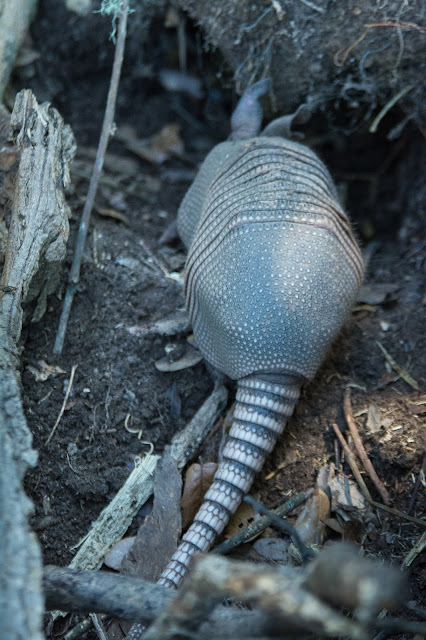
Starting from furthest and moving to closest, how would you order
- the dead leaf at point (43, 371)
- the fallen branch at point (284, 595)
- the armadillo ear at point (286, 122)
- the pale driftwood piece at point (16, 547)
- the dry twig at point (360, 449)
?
the armadillo ear at point (286, 122) → the dead leaf at point (43, 371) → the dry twig at point (360, 449) → the pale driftwood piece at point (16, 547) → the fallen branch at point (284, 595)

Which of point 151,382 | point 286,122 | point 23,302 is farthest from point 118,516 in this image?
point 286,122

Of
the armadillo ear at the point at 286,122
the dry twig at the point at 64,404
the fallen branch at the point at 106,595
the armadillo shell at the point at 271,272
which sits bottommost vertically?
the dry twig at the point at 64,404

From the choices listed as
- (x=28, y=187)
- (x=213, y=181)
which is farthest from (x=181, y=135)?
(x=28, y=187)

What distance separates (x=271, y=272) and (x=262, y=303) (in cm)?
16

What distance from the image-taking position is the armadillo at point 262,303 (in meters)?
2.88

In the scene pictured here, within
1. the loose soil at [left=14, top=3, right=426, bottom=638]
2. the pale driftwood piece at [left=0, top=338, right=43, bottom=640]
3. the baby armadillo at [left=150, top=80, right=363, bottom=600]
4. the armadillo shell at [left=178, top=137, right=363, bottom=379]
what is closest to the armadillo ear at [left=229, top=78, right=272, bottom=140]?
the loose soil at [left=14, top=3, right=426, bottom=638]

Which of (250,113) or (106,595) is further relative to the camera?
(250,113)

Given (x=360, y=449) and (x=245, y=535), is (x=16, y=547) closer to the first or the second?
(x=245, y=535)

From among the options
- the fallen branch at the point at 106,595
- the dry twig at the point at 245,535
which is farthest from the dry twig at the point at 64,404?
the fallen branch at the point at 106,595

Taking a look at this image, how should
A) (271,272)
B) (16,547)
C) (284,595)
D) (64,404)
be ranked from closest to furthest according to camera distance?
(284,595)
(16,547)
(271,272)
(64,404)

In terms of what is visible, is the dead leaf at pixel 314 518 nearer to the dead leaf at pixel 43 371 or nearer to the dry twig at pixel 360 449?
the dry twig at pixel 360 449

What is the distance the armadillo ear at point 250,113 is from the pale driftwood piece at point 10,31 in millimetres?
1666

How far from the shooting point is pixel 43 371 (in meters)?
3.31

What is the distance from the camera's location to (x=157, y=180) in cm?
491
